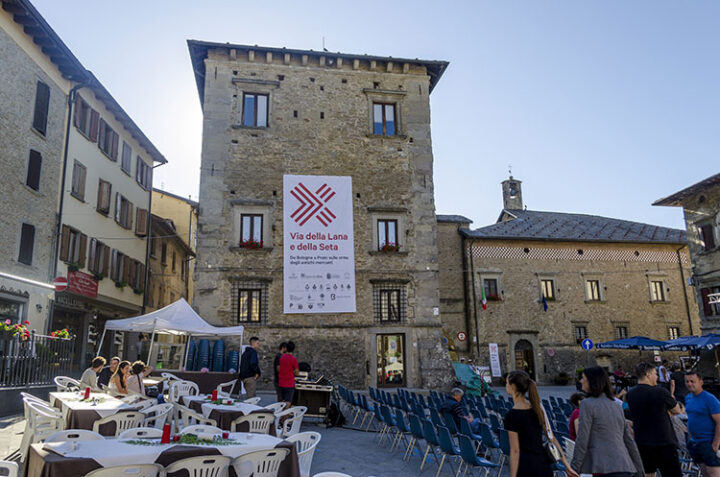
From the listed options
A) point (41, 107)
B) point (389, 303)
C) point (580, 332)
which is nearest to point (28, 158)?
point (41, 107)

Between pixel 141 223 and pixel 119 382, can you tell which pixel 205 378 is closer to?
pixel 119 382

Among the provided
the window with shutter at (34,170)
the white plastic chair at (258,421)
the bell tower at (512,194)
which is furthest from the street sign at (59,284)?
the bell tower at (512,194)

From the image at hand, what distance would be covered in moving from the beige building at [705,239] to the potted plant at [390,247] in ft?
40.7

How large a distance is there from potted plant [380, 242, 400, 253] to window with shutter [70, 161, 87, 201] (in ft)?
35.0

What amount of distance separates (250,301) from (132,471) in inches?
568

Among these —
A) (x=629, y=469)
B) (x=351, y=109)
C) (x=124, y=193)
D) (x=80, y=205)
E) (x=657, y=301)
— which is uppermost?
(x=351, y=109)

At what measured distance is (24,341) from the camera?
453 inches

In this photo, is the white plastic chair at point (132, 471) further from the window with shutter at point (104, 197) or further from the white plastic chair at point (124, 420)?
the window with shutter at point (104, 197)

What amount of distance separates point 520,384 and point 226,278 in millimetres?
15039

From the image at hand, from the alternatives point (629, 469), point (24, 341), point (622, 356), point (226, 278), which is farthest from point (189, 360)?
point (622, 356)

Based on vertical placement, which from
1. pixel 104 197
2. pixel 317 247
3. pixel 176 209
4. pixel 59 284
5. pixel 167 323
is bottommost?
pixel 167 323

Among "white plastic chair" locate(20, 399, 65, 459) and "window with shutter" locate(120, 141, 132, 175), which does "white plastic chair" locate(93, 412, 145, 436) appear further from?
"window with shutter" locate(120, 141, 132, 175)

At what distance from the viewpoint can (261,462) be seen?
4.52 m

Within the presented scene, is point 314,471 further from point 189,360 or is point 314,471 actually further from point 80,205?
point 80,205
